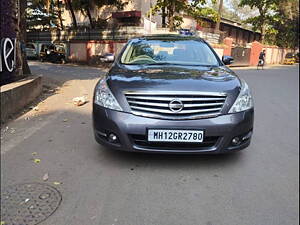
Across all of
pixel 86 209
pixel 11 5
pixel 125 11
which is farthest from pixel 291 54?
pixel 86 209

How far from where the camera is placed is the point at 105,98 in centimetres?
332

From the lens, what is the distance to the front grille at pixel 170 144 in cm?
319

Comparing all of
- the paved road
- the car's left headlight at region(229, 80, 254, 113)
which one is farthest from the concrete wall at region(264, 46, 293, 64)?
the car's left headlight at region(229, 80, 254, 113)

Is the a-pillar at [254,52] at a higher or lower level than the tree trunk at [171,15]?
lower

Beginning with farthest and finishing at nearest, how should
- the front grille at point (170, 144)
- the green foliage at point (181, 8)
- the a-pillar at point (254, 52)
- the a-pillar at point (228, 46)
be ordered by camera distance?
the a-pillar at point (254, 52) < the a-pillar at point (228, 46) < the green foliage at point (181, 8) < the front grille at point (170, 144)

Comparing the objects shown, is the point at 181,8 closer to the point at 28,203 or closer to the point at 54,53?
the point at 54,53

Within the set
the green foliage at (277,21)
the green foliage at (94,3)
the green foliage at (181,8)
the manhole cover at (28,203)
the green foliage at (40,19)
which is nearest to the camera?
the manhole cover at (28,203)

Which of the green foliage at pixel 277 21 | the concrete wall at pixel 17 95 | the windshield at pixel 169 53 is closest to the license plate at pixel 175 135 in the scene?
the windshield at pixel 169 53

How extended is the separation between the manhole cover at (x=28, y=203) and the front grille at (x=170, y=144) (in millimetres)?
975

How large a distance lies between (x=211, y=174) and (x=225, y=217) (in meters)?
0.81

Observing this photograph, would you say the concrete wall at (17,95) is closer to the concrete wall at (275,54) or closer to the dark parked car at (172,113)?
the dark parked car at (172,113)

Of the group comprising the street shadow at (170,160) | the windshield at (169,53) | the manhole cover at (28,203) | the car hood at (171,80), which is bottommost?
the manhole cover at (28,203)

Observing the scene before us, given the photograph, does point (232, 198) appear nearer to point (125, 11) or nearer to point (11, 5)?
point (11, 5)

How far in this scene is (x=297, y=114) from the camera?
21.3 ft
